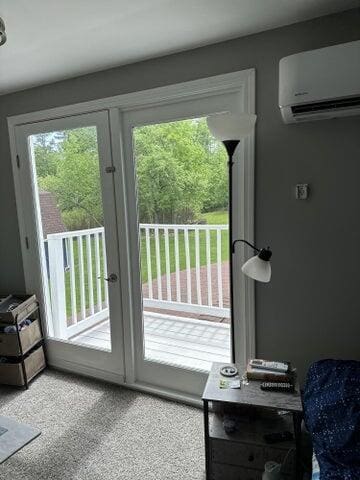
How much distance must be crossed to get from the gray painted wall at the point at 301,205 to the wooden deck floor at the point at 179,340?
492 mm

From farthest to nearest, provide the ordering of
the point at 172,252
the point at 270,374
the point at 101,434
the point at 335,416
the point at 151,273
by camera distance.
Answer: the point at 172,252 → the point at 151,273 → the point at 101,434 → the point at 270,374 → the point at 335,416

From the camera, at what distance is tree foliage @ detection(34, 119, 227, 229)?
87.4 inches

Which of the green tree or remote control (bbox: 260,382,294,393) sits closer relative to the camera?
remote control (bbox: 260,382,294,393)

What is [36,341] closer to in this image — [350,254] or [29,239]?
[29,239]

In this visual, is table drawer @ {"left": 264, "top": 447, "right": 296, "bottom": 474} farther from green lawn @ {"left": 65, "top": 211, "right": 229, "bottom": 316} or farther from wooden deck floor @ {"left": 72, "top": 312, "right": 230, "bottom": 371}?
green lawn @ {"left": 65, "top": 211, "right": 229, "bottom": 316}

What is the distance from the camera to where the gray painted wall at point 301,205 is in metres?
1.78

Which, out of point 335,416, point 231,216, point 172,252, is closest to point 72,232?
point 172,252

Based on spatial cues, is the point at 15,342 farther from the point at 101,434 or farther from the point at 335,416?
the point at 335,416

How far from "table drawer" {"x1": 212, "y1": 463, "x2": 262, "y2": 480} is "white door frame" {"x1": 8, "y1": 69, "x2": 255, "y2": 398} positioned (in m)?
0.66

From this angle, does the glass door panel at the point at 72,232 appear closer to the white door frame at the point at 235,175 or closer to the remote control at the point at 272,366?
the white door frame at the point at 235,175

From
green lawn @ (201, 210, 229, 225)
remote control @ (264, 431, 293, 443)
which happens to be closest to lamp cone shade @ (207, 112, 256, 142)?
green lawn @ (201, 210, 229, 225)

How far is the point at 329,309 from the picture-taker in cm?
191

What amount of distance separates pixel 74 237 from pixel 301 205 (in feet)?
5.98

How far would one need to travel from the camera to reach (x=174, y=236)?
8.41ft
